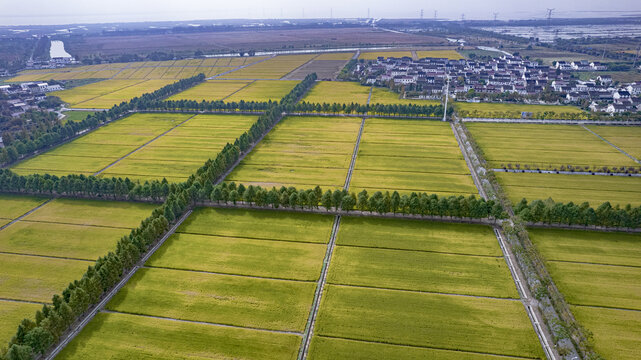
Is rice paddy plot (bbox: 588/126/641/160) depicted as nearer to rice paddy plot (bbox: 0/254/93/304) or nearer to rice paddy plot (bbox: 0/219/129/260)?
rice paddy plot (bbox: 0/219/129/260)

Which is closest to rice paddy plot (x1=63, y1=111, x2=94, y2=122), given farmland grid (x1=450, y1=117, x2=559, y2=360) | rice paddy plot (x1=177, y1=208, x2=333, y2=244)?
rice paddy plot (x1=177, y1=208, x2=333, y2=244)

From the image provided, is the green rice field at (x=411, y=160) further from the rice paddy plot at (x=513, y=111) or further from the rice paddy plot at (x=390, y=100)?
the rice paddy plot at (x=390, y=100)

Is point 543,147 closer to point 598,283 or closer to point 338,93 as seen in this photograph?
point 598,283

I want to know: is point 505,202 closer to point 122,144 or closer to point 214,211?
point 214,211

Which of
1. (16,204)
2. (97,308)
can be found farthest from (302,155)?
(16,204)

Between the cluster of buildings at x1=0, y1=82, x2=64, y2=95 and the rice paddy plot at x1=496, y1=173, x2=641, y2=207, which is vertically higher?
the cluster of buildings at x1=0, y1=82, x2=64, y2=95
